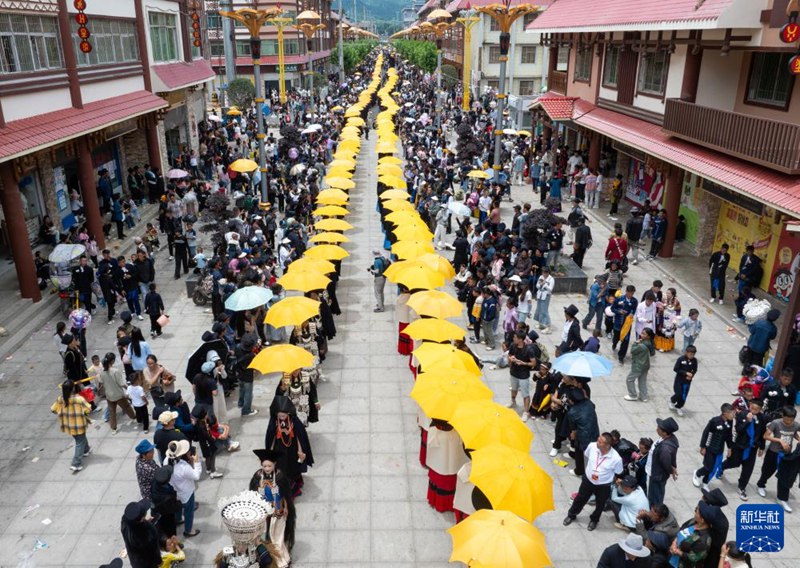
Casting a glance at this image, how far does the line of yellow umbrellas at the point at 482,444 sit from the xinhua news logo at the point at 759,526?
5.94ft

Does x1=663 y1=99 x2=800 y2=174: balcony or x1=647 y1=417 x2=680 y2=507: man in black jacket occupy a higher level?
x1=663 y1=99 x2=800 y2=174: balcony

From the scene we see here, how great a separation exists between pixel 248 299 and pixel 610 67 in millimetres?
18680

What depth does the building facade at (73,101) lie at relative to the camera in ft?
49.3

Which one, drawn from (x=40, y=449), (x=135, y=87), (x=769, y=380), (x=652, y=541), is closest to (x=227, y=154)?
(x=135, y=87)

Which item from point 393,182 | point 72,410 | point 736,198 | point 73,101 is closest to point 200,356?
point 72,410

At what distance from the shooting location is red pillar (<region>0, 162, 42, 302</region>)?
1484cm

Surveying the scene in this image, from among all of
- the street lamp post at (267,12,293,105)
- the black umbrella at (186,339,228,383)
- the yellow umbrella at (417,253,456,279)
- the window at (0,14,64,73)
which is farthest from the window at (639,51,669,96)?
the street lamp post at (267,12,293,105)

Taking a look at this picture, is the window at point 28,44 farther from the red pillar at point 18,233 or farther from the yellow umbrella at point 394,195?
the yellow umbrella at point 394,195

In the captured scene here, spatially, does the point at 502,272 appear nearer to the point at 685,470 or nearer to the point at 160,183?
the point at 685,470

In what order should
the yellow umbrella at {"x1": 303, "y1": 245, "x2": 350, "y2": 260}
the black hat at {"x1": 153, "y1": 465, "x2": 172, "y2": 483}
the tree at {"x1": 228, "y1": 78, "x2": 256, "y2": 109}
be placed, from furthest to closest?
the tree at {"x1": 228, "y1": 78, "x2": 256, "y2": 109}
the yellow umbrella at {"x1": 303, "y1": 245, "x2": 350, "y2": 260}
the black hat at {"x1": 153, "y1": 465, "x2": 172, "y2": 483}

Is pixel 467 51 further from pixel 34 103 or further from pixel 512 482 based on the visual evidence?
pixel 512 482

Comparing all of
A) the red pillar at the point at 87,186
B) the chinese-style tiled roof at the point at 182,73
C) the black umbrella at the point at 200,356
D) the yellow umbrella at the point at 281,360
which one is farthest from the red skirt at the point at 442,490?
the chinese-style tiled roof at the point at 182,73

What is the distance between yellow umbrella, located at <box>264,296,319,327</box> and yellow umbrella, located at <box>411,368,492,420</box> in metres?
3.24

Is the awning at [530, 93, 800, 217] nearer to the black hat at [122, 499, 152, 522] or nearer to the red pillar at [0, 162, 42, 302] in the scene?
the black hat at [122, 499, 152, 522]
